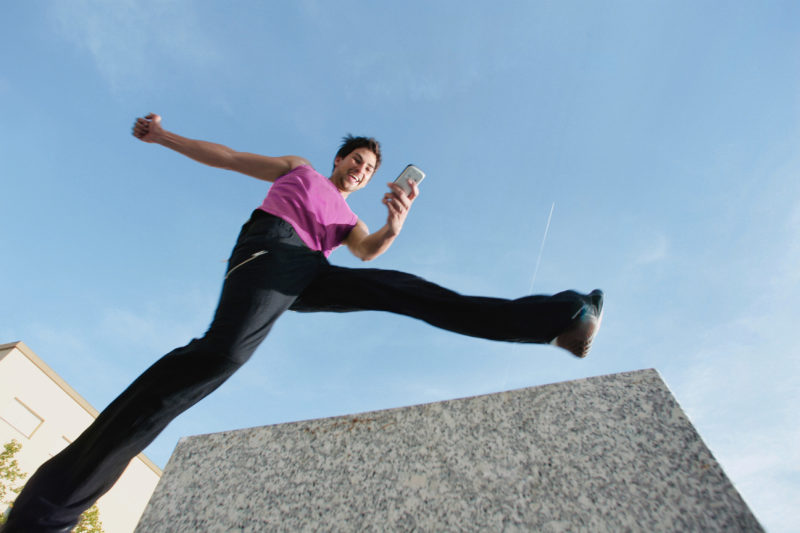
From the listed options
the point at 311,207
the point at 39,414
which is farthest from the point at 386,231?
the point at 39,414

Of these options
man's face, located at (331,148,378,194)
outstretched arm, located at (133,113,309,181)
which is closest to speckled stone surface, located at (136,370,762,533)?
outstretched arm, located at (133,113,309,181)

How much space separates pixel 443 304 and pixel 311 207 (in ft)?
2.82

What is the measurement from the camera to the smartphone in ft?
6.71

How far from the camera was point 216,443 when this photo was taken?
1.62 meters

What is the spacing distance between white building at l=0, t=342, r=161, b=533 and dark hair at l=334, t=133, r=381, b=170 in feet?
82.7

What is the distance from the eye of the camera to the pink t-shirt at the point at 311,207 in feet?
Result: 6.80

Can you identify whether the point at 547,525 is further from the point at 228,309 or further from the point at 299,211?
the point at 299,211

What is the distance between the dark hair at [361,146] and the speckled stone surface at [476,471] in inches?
69.4

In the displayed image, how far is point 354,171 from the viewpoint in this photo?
8.63 ft

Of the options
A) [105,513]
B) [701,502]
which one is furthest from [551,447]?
[105,513]

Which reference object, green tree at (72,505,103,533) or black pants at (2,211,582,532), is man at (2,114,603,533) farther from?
green tree at (72,505,103,533)

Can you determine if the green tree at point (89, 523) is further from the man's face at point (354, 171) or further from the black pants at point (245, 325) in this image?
the black pants at point (245, 325)

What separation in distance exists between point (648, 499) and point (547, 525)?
0.90ft

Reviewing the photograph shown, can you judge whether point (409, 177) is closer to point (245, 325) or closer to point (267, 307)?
point (267, 307)
